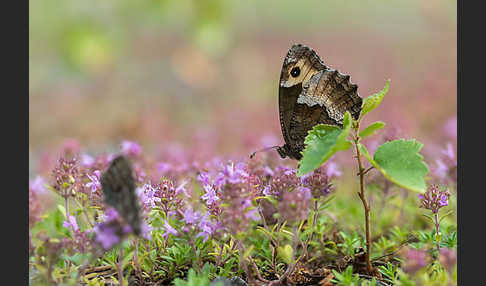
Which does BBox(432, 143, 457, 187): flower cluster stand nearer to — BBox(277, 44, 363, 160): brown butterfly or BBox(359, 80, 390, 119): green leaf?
BBox(277, 44, 363, 160): brown butterfly

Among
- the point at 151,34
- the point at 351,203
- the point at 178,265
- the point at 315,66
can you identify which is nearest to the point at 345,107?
the point at 315,66

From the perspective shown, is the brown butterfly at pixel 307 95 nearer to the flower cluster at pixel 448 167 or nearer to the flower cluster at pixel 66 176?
the flower cluster at pixel 448 167

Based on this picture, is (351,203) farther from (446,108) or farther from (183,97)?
(183,97)

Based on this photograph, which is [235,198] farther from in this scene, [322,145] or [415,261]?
[415,261]

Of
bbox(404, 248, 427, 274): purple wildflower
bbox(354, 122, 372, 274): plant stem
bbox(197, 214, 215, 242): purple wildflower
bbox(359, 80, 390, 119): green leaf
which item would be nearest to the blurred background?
bbox(197, 214, 215, 242): purple wildflower

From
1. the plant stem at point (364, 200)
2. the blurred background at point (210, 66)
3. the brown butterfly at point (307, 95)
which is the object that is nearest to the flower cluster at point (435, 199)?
the plant stem at point (364, 200)
